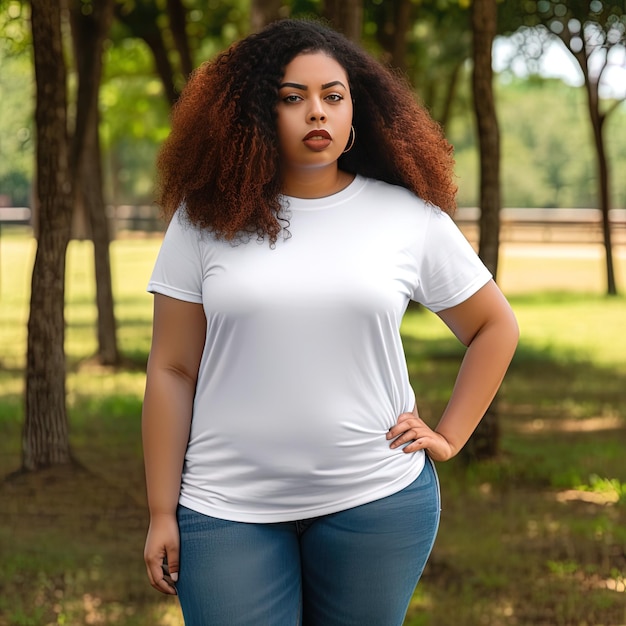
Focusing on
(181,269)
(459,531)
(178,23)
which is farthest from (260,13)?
(181,269)

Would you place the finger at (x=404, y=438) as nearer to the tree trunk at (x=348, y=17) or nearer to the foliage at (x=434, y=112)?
the tree trunk at (x=348, y=17)

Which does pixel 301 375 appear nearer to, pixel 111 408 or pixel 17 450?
pixel 17 450

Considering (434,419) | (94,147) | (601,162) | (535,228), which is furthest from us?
(535,228)

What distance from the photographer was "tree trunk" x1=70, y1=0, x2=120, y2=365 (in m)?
9.30

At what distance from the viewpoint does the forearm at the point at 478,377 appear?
2662 millimetres

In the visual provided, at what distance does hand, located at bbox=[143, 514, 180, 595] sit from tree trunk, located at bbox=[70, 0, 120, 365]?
6.30 meters

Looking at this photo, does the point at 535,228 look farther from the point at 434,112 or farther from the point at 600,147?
Answer: the point at 600,147

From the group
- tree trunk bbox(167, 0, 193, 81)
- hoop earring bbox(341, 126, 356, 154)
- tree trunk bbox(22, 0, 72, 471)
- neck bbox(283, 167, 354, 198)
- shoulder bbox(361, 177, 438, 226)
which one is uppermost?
tree trunk bbox(167, 0, 193, 81)

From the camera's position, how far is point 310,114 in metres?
2.49

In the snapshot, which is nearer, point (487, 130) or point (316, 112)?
point (316, 112)

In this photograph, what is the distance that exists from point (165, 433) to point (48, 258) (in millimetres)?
5240

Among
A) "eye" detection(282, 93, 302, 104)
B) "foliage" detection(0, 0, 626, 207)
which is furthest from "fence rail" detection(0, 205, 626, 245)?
"eye" detection(282, 93, 302, 104)

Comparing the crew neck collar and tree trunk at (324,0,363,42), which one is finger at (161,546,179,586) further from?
tree trunk at (324,0,363,42)

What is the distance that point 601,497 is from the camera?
7.66 metres
